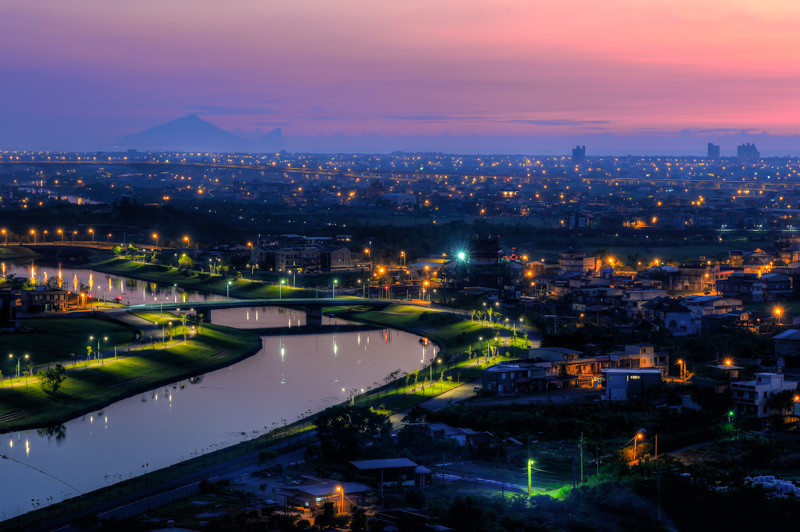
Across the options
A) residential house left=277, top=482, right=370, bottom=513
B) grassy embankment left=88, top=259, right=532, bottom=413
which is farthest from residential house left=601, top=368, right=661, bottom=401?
residential house left=277, top=482, right=370, bottom=513

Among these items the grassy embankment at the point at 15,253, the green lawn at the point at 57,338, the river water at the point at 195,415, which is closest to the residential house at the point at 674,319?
the river water at the point at 195,415

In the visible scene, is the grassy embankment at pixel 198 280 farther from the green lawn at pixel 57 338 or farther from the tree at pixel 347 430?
the tree at pixel 347 430

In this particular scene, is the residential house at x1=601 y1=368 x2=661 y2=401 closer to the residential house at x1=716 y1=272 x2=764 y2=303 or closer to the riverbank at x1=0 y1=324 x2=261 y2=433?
the riverbank at x1=0 y1=324 x2=261 y2=433

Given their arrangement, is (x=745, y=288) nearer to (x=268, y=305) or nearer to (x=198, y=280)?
(x=268, y=305)

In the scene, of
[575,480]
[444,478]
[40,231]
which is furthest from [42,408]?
[40,231]

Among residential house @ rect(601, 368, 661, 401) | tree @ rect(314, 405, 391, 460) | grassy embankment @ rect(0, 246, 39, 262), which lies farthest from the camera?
grassy embankment @ rect(0, 246, 39, 262)

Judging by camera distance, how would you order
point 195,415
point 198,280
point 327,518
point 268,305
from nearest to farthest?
point 327,518 → point 195,415 → point 268,305 → point 198,280

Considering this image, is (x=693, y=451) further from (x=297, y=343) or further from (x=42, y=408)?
(x=297, y=343)

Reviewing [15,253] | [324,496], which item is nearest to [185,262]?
[15,253]
